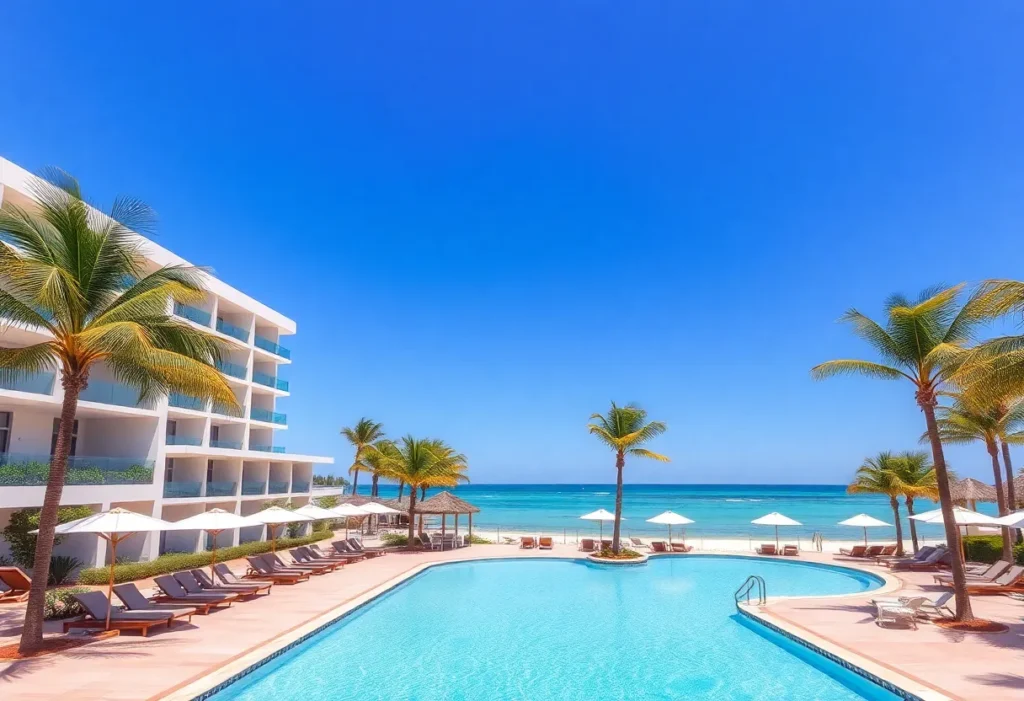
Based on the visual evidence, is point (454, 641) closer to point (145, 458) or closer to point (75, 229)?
point (75, 229)

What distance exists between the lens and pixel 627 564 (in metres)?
24.8

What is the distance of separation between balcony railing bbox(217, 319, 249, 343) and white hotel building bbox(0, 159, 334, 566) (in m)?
0.06

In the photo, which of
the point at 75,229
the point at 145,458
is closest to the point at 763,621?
the point at 75,229

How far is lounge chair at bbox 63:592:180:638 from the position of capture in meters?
11.8

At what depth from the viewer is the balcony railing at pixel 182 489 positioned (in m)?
23.9

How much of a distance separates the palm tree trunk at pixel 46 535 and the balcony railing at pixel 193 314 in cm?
1585

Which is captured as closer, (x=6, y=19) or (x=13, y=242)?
(x=13, y=242)

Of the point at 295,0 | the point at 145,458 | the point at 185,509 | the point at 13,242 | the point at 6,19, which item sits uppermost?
the point at 295,0

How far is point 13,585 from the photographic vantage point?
591 inches

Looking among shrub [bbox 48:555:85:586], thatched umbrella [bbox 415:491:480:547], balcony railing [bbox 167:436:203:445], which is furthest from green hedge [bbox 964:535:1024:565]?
balcony railing [bbox 167:436:203:445]

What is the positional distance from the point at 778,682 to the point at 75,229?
14.3m

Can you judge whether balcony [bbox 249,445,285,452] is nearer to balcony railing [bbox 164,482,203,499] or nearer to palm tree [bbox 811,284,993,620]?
balcony railing [bbox 164,482,203,499]

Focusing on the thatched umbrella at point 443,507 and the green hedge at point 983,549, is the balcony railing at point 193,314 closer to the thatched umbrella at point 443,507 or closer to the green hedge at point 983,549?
the thatched umbrella at point 443,507

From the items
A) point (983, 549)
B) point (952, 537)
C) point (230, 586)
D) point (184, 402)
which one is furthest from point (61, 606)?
point (983, 549)
